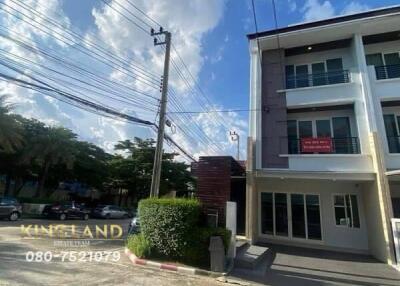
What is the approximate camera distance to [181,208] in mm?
8648

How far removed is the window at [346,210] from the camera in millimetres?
12906

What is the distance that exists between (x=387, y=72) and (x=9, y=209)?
77.8 feet

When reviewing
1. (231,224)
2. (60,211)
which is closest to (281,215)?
(231,224)

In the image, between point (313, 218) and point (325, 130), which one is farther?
point (325, 130)

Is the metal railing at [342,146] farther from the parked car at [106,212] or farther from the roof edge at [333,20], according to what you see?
the parked car at [106,212]

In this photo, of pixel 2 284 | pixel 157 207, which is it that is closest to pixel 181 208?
pixel 157 207

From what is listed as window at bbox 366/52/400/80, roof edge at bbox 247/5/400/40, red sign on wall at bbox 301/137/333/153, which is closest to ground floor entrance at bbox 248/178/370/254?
red sign on wall at bbox 301/137/333/153

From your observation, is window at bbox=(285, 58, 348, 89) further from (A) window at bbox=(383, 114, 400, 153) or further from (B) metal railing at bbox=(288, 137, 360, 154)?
(B) metal railing at bbox=(288, 137, 360, 154)

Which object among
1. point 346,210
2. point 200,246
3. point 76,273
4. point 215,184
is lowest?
point 76,273

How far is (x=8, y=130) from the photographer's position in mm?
21344

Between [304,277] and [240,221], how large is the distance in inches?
244

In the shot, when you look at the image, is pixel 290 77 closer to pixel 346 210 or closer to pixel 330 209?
pixel 330 209

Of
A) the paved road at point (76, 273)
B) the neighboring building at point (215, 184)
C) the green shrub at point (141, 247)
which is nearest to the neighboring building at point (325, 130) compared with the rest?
the neighboring building at point (215, 184)

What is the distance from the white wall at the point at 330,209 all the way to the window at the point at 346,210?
0.17 metres
